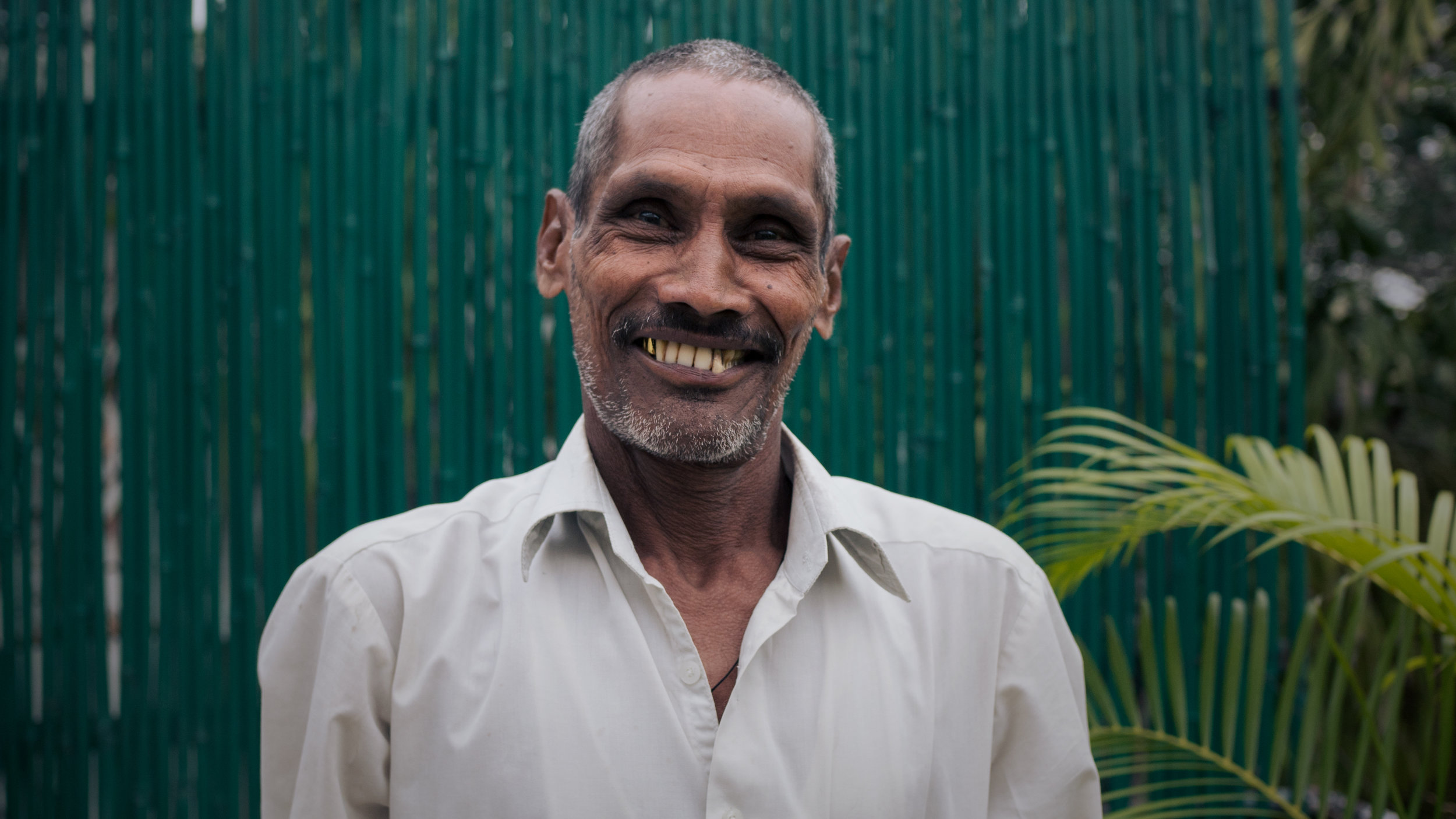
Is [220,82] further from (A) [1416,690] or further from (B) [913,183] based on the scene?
(A) [1416,690]

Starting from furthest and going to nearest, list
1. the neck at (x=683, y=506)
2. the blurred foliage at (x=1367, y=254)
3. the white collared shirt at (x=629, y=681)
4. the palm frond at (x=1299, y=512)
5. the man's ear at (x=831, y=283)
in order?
the blurred foliage at (x=1367, y=254), the palm frond at (x=1299, y=512), the man's ear at (x=831, y=283), the neck at (x=683, y=506), the white collared shirt at (x=629, y=681)

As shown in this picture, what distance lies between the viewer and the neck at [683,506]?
1.52 m

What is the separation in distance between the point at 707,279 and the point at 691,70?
330 millimetres

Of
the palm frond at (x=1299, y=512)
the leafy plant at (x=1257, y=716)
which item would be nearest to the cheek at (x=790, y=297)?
the palm frond at (x=1299, y=512)

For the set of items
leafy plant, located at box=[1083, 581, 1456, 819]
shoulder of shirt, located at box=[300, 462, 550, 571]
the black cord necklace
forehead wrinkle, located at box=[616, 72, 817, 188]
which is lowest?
leafy plant, located at box=[1083, 581, 1456, 819]

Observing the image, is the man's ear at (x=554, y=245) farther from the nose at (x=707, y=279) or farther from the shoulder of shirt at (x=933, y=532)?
the shoulder of shirt at (x=933, y=532)

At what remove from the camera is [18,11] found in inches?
109

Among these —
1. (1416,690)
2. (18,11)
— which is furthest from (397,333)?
(1416,690)

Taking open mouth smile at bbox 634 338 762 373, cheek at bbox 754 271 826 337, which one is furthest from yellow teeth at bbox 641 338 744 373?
cheek at bbox 754 271 826 337

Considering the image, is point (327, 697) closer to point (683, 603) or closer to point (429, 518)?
point (429, 518)

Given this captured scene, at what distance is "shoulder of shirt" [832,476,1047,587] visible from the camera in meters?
1.55

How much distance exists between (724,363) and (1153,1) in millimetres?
2325

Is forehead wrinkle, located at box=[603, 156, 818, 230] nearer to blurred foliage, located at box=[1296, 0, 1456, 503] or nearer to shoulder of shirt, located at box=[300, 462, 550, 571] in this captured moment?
→ shoulder of shirt, located at box=[300, 462, 550, 571]

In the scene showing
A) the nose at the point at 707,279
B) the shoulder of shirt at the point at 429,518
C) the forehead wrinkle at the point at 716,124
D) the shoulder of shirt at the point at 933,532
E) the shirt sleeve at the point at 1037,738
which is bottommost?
the shirt sleeve at the point at 1037,738
